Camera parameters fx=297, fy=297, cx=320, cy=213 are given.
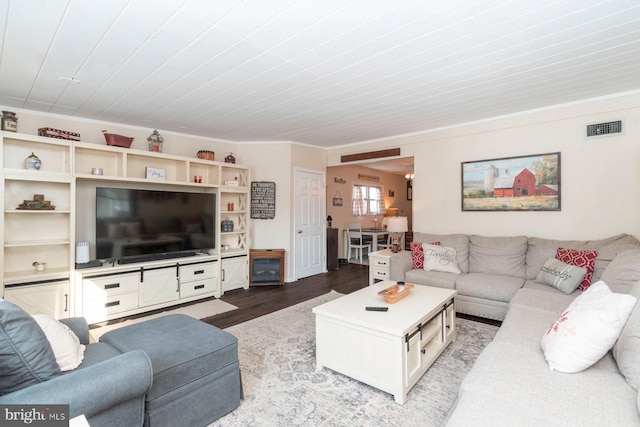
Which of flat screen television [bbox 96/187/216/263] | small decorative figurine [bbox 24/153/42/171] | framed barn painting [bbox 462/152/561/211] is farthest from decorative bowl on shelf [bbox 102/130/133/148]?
framed barn painting [bbox 462/152/561/211]

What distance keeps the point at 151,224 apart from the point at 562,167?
520 centimetres

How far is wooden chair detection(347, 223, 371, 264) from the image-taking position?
725 centimetres

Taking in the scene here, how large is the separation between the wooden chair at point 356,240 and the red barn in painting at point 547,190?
4.00 metres

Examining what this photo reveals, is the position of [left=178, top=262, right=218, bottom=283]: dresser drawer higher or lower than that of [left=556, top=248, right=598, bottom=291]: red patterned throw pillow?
lower

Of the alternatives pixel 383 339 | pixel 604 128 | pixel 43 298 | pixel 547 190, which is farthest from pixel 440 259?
pixel 43 298

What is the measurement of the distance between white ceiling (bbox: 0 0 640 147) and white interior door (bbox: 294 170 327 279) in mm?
1998

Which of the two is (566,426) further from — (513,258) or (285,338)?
(513,258)

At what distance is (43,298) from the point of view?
3115mm

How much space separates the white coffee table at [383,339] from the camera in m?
2.01

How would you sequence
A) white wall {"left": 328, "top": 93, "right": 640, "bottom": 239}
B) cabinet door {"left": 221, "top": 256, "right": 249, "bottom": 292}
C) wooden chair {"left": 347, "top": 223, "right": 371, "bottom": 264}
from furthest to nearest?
wooden chair {"left": 347, "top": 223, "right": 371, "bottom": 264}, cabinet door {"left": 221, "top": 256, "right": 249, "bottom": 292}, white wall {"left": 328, "top": 93, "right": 640, "bottom": 239}

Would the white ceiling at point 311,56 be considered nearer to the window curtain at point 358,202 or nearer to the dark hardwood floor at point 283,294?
the dark hardwood floor at point 283,294

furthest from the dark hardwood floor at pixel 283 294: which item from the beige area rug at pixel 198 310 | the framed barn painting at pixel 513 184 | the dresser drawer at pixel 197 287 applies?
the framed barn painting at pixel 513 184

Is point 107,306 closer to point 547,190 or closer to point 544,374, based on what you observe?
point 544,374

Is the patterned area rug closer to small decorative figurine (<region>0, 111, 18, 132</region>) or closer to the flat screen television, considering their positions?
the flat screen television
